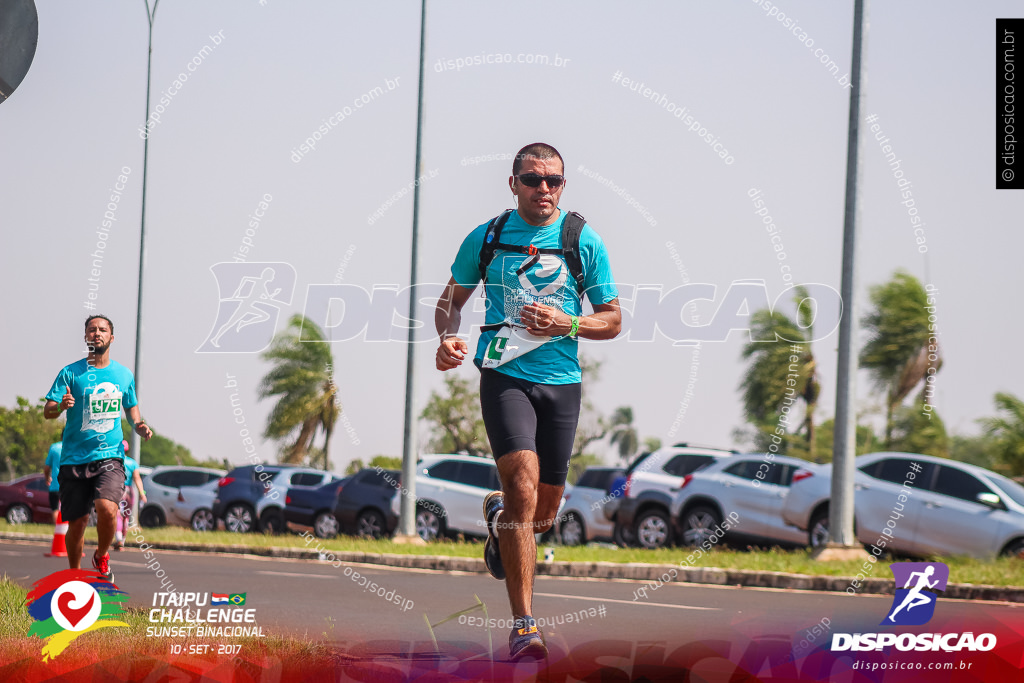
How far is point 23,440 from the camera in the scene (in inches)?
1485

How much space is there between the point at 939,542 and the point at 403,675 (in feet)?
33.5

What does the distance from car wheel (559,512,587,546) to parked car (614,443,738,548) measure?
1441 millimetres

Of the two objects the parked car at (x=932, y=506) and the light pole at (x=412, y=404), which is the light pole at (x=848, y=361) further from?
the light pole at (x=412, y=404)

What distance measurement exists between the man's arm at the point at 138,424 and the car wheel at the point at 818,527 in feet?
29.5

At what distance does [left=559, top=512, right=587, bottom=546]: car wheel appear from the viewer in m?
18.1

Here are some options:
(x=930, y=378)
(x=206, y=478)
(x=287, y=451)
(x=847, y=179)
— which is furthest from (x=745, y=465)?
(x=287, y=451)

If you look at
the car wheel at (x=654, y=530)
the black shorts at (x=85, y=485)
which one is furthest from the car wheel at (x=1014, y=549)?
the black shorts at (x=85, y=485)

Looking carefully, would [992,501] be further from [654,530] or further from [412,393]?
[412,393]

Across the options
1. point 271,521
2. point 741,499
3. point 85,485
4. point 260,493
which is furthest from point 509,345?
point 271,521

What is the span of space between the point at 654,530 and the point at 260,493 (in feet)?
22.3

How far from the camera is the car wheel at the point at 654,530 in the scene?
15977mm

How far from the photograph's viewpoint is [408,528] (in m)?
16.2

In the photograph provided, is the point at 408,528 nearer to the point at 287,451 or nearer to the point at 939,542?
the point at 939,542

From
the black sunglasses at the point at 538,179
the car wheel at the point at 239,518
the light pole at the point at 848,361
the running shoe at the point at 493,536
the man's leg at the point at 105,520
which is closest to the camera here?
the black sunglasses at the point at 538,179
